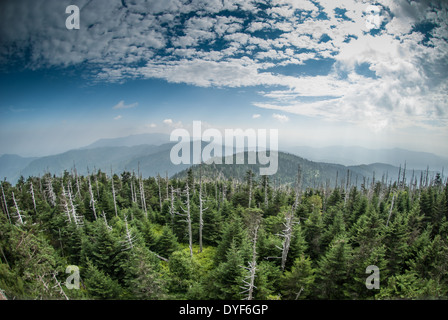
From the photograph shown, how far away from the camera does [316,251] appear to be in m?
27.5

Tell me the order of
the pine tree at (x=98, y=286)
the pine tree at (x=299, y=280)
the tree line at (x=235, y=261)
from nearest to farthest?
the tree line at (x=235, y=261)
the pine tree at (x=98, y=286)
the pine tree at (x=299, y=280)

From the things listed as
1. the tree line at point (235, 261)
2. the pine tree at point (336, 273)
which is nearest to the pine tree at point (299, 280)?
the tree line at point (235, 261)

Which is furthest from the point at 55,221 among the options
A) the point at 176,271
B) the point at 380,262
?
the point at 380,262

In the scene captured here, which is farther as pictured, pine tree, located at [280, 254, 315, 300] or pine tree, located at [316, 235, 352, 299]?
pine tree, located at [280, 254, 315, 300]

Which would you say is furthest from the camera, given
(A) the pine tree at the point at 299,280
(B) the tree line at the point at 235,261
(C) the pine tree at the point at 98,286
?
(A) the pine tree at the point at 299,280

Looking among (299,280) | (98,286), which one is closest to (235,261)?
(299,280)

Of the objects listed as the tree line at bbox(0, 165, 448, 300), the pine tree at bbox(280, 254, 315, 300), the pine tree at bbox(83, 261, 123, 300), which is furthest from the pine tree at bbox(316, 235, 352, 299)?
the pine tree at bbox(83, 261, 123, 300)

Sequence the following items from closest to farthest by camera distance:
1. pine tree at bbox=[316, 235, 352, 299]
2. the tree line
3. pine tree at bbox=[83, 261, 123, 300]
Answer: the tree line → pine tree at bbox=[316, 235, 352, 299] → pine tree at bbox=[83, 261, 123, 300]

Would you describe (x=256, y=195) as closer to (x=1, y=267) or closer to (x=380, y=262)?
(x=380, y=262)

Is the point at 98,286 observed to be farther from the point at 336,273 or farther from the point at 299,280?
the point at 336,273

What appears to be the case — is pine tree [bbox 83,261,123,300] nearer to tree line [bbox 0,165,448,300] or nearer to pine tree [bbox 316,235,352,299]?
tree line [bbox 0,165,448,300]

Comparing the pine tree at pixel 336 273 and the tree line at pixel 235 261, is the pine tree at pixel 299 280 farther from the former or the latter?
the pine tree at pixel 336 273

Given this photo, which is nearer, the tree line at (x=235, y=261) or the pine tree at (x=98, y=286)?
the tree line at (x=235, y=261)

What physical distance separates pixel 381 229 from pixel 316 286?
14.9 m
